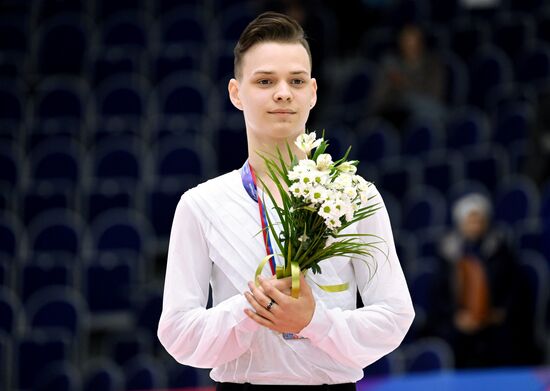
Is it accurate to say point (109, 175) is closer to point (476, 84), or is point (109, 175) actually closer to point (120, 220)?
point (120, 220)

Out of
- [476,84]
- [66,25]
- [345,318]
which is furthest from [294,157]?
[66,25]

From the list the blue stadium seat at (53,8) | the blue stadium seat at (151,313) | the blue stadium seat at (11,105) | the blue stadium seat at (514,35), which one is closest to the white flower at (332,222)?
the blue stadium seat at (151,313)

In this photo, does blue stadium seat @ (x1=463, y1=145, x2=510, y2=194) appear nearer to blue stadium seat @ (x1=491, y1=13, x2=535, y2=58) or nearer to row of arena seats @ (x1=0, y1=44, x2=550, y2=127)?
row of arena seats @ (x1=0, y1=44, x2=550, y2=127)

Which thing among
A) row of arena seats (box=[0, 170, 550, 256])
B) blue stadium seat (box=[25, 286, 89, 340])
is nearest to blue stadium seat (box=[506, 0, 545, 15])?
row of arena seats (box=[0, 170, 550, 256])

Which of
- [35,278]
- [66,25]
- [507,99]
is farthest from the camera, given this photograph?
[66,25]

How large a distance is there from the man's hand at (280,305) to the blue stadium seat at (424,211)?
6.57 meters

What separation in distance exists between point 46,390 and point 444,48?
587 centimetres

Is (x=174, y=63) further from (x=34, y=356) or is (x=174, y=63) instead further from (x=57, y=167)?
(x=34, y=356)

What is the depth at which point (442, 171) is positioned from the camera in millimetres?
9750

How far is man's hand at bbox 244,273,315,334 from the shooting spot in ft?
8.52

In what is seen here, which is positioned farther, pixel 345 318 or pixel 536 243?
pixel 536 243

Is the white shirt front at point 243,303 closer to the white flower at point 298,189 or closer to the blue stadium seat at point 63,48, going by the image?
the white flower at point 298,189

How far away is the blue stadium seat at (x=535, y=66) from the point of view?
10469 millimetres

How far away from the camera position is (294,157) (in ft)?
9.00
